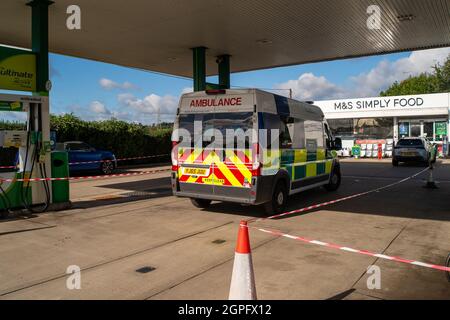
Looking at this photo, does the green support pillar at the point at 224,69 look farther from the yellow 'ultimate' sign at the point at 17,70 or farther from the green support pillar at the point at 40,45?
the yellow 'ultimate' sign at the point at 17,70

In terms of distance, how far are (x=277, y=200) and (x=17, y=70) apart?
21.2 feet

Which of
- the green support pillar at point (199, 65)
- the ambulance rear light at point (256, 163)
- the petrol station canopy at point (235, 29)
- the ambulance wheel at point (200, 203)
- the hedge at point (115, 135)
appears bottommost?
the ambulance wheel at point (200, 203)

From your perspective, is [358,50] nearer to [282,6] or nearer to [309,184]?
[282,6]

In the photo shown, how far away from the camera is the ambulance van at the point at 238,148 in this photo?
7.98 m

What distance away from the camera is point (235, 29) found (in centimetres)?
1236

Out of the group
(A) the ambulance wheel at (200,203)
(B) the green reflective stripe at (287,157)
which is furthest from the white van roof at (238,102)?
(A) the ambulance wheel at (200,203)

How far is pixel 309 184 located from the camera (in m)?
10.4

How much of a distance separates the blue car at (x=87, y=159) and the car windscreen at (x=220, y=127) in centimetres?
986

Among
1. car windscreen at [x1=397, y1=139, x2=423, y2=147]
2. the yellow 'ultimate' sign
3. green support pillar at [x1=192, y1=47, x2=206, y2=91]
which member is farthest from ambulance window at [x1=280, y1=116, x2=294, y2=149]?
car windscreen at [x1=397, y1=139, x2=423, y2=147]

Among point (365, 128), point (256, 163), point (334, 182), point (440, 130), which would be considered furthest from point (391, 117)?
point (256, 163)

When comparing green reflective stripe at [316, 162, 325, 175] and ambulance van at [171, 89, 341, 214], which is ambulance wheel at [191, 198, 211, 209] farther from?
green reflective stripe at [316, 162, 325, 175]

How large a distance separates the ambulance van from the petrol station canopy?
9.62 ft

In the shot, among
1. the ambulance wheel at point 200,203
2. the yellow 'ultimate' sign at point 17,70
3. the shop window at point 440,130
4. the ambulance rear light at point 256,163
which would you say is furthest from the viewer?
the shop window at point 440,130
